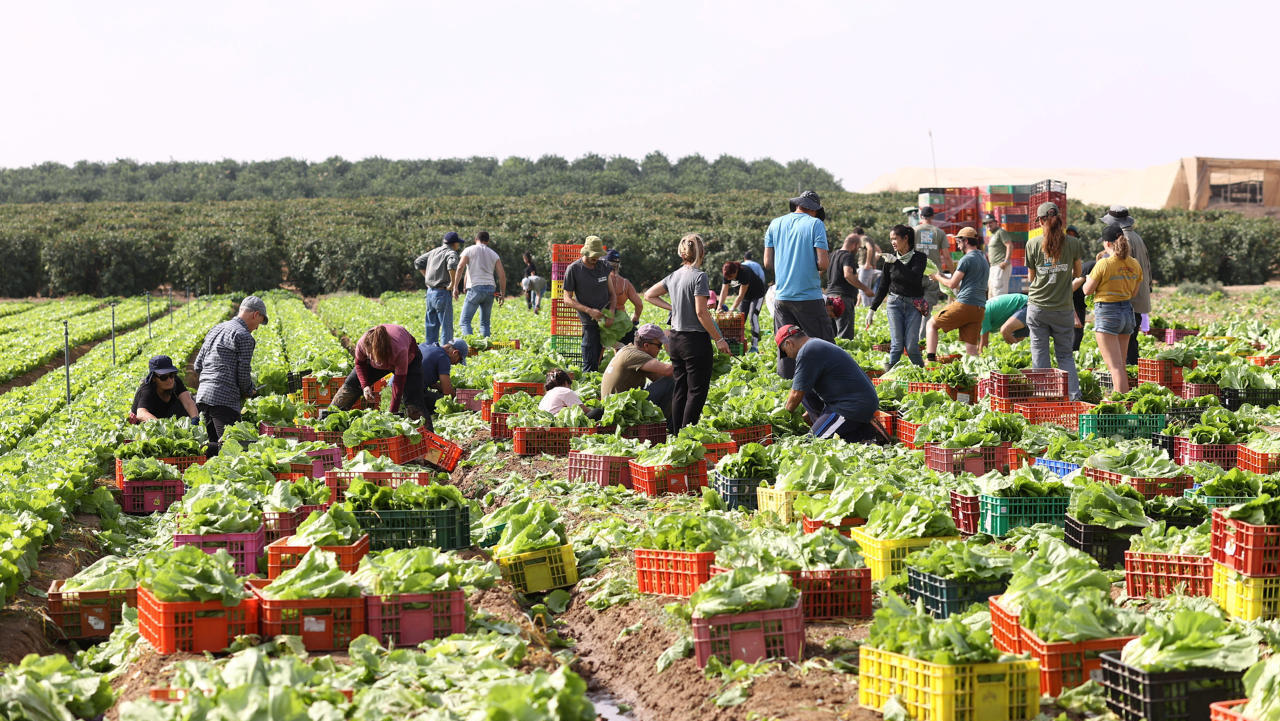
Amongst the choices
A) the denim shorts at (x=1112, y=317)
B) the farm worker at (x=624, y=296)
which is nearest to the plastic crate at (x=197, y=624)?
the farm worker at (x=624, y=296)

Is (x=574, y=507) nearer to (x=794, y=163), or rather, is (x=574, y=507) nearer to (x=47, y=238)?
(x=47, y=238)

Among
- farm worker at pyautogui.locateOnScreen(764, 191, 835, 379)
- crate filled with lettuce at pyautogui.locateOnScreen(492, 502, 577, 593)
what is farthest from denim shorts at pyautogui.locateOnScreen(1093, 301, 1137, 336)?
crate filled with lettuce at pyautogui.locateOnScreen(492, 502, 577, 593)

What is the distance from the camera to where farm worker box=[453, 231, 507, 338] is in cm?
1683

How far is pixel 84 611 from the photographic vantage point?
5.87 m

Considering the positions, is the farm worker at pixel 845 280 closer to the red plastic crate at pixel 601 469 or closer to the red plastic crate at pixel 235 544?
the red plastic crate at pixel 601 469

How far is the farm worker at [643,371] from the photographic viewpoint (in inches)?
419

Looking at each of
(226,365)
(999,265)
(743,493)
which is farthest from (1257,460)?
(226,365)

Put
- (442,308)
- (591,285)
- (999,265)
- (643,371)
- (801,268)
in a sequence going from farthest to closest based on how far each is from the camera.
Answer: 1. (442,308)
2. (999,265)
3. (591,285)
4. (801,268)
5. (643,371)

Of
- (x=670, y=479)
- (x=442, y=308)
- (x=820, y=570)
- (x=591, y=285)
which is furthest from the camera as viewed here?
(x=442, y=308)

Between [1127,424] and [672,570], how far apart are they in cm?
498

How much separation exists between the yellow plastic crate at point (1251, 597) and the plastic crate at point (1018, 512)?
4.35 feet

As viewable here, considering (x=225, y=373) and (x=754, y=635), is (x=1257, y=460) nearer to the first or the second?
(x=754, y=635)

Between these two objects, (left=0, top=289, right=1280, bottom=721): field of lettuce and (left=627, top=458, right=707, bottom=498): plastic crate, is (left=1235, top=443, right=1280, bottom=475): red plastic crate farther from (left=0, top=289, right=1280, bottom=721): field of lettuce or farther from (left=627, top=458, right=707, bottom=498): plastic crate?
(left=627, top=458, right=707, bottom=498): plastic crate

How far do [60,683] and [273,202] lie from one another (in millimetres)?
69125
